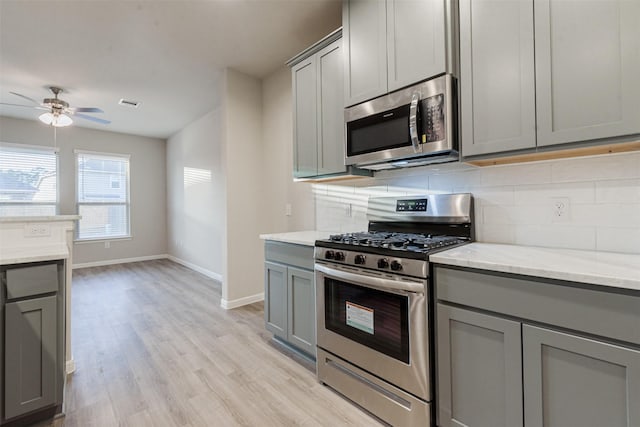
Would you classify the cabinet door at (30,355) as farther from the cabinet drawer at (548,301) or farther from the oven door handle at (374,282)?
the cabinet drawer at (548,301)

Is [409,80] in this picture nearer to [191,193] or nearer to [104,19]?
[104,19]

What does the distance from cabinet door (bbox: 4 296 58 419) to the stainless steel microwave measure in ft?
6.69

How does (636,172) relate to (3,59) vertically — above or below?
below

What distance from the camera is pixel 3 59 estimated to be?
3238 millimetres

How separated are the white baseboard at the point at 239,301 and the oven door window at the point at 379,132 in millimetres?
2386

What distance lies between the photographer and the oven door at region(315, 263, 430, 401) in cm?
148

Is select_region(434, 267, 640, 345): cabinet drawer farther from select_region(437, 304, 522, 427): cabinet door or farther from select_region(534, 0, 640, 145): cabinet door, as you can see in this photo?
select_region(534, 0, 640, 145): cabinet door

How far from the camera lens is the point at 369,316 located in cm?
170

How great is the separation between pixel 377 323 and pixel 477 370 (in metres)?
0.52

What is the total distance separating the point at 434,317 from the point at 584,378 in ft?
1.85

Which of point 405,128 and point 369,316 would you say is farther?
point 405,128

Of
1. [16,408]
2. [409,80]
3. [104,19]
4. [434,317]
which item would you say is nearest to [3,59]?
[104,19]

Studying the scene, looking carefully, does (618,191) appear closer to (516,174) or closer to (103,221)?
(516,174)

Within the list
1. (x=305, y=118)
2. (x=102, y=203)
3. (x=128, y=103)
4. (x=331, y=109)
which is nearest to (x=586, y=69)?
(x=331, y=109)
